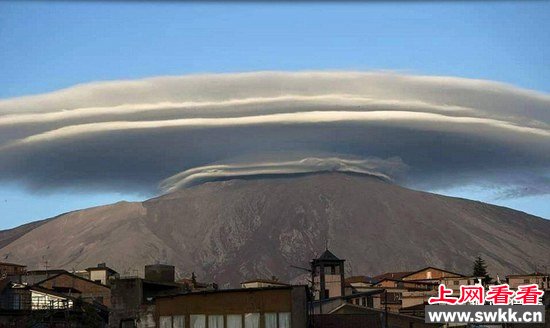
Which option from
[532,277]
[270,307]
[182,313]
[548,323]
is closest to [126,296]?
[182,313]

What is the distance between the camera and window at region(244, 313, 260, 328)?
251ft

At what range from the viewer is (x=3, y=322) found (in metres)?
102

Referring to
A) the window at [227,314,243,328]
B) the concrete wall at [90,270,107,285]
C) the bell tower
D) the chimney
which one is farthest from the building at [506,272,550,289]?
the window at [227,314,243,328]

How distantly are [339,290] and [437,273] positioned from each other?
7594cm

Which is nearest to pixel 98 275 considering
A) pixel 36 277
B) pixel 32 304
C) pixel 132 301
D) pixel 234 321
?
pixel 36 277

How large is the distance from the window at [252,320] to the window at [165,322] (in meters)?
9.35

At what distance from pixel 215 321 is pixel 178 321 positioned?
193 inches

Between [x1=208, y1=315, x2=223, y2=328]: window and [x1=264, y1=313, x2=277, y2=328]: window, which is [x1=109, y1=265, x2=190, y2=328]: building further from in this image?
[x1=264, y1=313, x2=277, y2=328]: window

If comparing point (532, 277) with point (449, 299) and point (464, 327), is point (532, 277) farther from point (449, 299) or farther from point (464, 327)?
point (449, 299)

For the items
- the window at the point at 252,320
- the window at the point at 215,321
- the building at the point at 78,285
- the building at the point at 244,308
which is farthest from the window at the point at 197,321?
the building at the point at 78,285

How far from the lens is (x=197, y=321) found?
3184 inches

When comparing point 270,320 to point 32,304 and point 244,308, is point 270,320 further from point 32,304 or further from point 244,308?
point 32,304

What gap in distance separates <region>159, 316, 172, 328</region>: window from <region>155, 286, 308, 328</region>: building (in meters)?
0.99

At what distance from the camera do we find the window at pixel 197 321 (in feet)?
263
